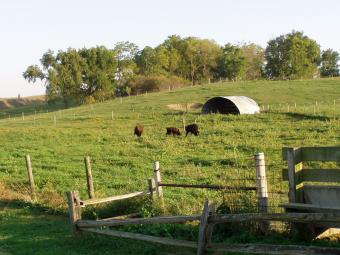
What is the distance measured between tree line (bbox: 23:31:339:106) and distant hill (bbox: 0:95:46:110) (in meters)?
22.7

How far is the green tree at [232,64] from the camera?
336ft

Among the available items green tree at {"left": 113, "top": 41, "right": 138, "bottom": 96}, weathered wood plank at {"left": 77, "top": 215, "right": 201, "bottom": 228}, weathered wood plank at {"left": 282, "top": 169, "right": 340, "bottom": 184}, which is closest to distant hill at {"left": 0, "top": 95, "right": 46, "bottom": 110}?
green tree at {"left": 113, "top": 41, "right": 138, "bottom": 96}

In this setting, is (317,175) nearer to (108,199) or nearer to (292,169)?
(292,169)

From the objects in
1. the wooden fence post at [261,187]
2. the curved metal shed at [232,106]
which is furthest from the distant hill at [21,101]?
the wooden fence post at [261,187]

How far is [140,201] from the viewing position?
11.8 m

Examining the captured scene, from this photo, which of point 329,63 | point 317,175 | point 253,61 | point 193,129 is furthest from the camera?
point 329,63

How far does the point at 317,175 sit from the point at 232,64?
96.2 metres

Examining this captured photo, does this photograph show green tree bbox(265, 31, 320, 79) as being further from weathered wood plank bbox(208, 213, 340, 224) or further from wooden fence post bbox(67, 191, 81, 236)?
weathered wood plank bbox(208, 213, 340, 224)

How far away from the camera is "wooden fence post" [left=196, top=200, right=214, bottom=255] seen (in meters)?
7.69

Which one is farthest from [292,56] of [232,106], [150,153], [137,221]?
[137,221]

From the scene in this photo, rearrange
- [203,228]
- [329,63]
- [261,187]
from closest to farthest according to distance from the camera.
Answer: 1. [203,228]
2. [261,187]
3. [329,63]

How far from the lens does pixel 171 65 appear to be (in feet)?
364

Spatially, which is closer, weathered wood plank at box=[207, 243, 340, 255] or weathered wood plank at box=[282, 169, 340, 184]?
weathered wood plank at box=[207, 243, 340, 255]

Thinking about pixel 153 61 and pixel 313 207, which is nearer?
pixel 313 207
